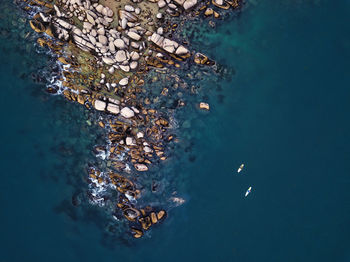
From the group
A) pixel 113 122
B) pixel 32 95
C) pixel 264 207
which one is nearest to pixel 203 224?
pixel 264 207

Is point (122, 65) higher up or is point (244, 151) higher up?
point (122, 65)

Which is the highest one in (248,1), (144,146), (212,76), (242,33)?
(248,1)

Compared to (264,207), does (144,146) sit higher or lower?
higher

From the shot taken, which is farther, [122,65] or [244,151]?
[244,151]

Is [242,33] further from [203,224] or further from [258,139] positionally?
[203,224]

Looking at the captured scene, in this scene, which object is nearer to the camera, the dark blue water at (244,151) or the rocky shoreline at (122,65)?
the rocky shoreline at (122,65)
